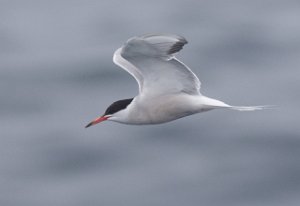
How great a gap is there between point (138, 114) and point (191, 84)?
0.65 m

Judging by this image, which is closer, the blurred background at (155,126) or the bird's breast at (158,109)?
the bird's breast at (158,109)

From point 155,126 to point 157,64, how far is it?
6709 millimetres

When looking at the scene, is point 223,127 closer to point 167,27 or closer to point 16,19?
point 167,27

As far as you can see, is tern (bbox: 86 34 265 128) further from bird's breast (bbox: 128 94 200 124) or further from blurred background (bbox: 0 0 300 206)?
blurred background (bbox: 0 0 300 206)

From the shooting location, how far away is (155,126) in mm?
17562

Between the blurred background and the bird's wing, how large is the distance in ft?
18.2

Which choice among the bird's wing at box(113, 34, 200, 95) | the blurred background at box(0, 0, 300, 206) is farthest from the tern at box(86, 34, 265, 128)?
the blurred background at box(0, 0, 300, 206)

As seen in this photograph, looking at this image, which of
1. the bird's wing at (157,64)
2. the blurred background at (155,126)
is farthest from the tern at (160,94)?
the blurred background at (155,126)

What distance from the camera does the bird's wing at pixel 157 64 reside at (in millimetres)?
10453

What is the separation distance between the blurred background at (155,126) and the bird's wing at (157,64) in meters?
5.54

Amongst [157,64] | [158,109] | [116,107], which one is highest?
[157,64]

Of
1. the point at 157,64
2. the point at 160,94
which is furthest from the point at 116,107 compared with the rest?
the point at 157,64

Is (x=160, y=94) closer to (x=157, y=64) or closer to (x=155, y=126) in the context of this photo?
(x=157, y=64)

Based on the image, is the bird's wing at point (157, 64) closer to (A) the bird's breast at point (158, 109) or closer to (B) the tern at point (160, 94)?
(B) the tern at point (160, 94)
